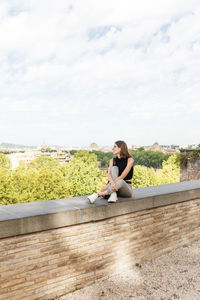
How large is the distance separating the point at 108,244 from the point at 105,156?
533 feet

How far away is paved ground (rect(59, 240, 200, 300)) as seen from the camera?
4.80 m

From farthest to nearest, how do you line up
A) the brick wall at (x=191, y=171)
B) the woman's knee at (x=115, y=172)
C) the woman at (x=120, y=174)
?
1. the brick wall at (x=191, y=171)
2. the woman's knee at (x=115, y=172)
3. the woman at (x=120, y=174)

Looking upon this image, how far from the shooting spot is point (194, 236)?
7.34 meters

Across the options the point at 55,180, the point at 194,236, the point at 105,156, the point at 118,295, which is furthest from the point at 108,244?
the point at 105,156

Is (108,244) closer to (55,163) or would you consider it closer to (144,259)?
(144,259)

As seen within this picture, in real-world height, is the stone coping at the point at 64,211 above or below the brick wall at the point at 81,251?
above

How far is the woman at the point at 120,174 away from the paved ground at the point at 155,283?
145 cm

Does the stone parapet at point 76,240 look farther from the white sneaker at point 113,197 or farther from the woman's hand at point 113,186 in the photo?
the woman's hand at point 113,186

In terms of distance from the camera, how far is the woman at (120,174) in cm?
552

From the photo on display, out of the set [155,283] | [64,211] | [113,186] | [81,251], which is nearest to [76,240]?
[81,251]

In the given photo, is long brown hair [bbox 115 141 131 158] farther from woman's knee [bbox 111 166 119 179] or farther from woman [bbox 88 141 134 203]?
woman's knee [bbox 111 166 119 179]

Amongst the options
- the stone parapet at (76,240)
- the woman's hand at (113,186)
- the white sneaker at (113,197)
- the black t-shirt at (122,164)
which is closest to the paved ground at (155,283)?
the stone parapet at (76,240)

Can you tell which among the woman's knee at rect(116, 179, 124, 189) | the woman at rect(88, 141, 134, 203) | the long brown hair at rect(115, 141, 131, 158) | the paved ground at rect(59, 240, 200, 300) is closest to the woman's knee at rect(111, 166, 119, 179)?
the woman at rect(88, 141, 134, 203)

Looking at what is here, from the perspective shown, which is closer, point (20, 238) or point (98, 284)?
point (20, 238)
